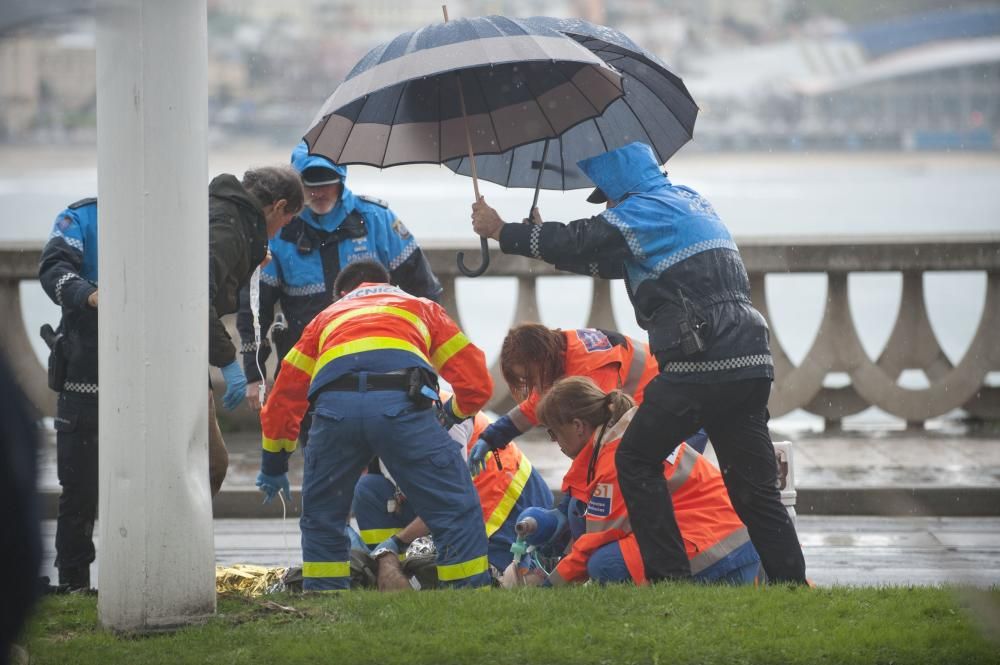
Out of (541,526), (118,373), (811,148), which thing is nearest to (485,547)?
(541,526)

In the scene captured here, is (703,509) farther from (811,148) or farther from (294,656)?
(811,148)

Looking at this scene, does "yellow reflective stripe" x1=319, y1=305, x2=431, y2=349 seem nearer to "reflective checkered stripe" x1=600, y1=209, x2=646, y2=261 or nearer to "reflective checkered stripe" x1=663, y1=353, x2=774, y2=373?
"reflective checkered stripe" x1=600, y1=209, x2=646, y2=261

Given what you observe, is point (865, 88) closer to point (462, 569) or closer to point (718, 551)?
point (718, 551)

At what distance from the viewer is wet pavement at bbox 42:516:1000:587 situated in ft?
22.0

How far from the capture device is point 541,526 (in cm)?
591

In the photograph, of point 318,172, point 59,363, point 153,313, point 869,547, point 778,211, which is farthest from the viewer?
point 778,211

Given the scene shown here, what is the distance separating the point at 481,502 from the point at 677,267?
5.06 ft

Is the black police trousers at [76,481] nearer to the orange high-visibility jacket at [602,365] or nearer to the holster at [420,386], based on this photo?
the holster at [420,386]

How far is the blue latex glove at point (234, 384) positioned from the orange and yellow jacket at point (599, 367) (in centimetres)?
107

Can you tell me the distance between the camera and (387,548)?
237 inches

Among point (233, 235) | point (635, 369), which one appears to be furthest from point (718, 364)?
point (233, 235)

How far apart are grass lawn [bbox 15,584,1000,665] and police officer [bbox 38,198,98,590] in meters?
1.03

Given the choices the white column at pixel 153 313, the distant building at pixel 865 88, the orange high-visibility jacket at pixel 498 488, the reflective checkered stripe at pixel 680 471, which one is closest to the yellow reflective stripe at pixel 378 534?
the orange high-visibility jacket at pixel 498 488

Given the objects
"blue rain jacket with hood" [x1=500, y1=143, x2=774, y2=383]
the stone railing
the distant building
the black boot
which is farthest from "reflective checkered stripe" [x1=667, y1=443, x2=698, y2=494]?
the distant building
